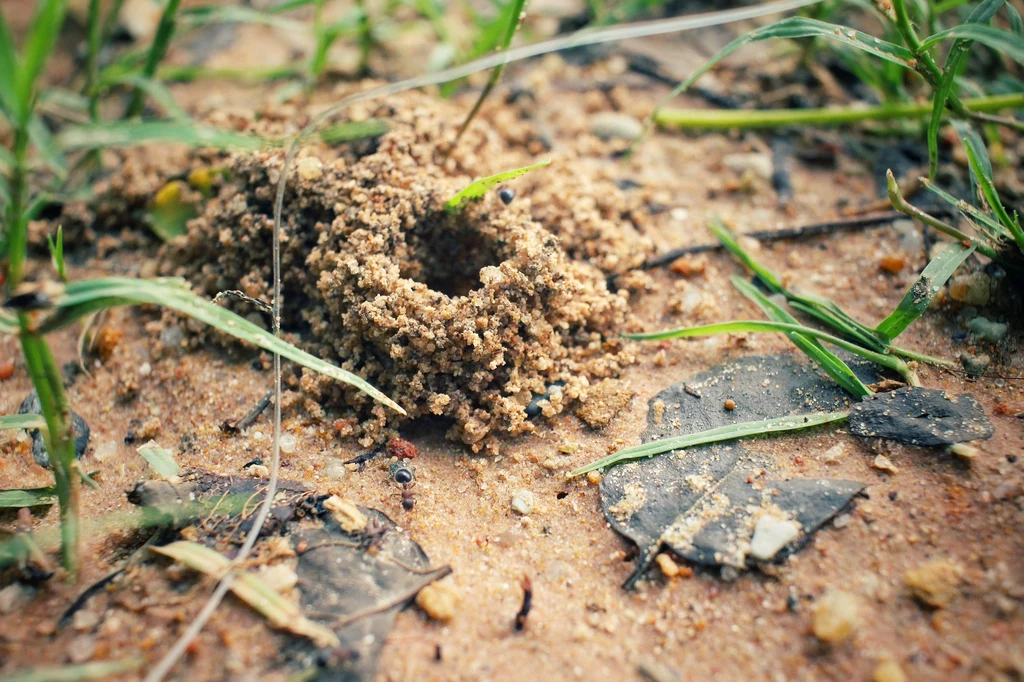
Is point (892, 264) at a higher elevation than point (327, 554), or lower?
higher

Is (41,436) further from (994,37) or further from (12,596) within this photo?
(994,37)

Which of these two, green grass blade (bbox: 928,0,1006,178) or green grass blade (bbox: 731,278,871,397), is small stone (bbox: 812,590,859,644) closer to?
green grass blade (bbox: 731,278,871,397)

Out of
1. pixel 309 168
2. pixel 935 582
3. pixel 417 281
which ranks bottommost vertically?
pixel 935 582

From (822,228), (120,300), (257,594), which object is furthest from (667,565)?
(822,228)

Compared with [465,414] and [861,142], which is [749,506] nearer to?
[465,414]

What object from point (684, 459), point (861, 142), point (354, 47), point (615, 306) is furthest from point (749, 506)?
point (354, 47)

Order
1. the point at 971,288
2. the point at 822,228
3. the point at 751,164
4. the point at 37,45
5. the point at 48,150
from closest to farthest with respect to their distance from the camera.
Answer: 1. the point at 37,45
2. the point at 48,150
3. the point at 971,288
4. the point at 822,228
5. the point at 751,164

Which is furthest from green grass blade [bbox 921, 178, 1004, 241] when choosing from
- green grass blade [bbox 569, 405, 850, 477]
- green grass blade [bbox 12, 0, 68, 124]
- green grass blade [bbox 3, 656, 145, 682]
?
green grass blade [bbox 3, 656, 145, 682]
